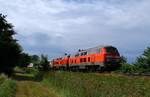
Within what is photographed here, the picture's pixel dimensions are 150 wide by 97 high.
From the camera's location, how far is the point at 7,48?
73562 millimetres

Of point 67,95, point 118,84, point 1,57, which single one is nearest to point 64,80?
point 67,95

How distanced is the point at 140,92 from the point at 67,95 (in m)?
17.1

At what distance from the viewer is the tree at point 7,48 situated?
241ft

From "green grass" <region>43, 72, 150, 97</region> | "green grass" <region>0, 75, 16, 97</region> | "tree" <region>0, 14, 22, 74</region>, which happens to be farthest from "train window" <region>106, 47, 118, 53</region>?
"tree" <region>0, 14, 22, 74</region>

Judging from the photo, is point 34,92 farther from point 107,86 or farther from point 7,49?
point 7,49

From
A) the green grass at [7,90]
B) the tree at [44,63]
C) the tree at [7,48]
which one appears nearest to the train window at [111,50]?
the green grass at [7,90]

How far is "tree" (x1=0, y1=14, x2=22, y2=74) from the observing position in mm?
73312

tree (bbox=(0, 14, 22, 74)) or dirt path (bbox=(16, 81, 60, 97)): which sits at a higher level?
tree (bbox=(0, 14, 22, 74))

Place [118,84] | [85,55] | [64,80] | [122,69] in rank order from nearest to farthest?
[118,84]
[64,80]
[122,69]
[85,55]

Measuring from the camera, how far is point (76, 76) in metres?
33.5

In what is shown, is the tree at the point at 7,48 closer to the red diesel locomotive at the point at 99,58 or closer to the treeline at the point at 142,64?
the red diesel locomotive at the point at 99,58

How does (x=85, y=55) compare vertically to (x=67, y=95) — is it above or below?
above

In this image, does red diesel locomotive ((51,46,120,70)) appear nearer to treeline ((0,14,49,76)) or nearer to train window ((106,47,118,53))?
train window ((106,47,118,53))

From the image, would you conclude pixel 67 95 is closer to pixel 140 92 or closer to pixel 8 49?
pixel 140 92
